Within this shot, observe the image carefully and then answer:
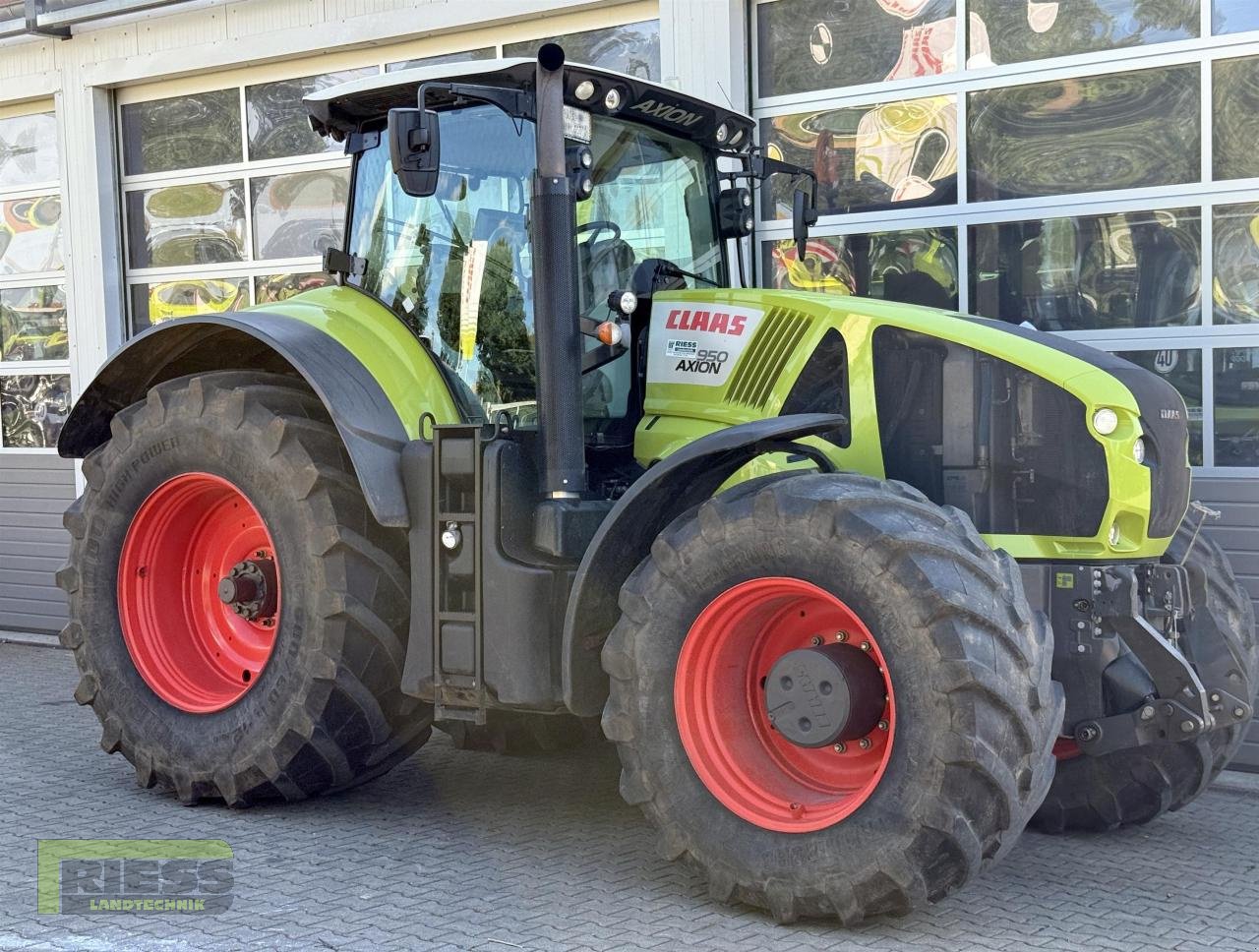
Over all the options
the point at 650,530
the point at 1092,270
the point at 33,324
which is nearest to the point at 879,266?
the point at 1092,270

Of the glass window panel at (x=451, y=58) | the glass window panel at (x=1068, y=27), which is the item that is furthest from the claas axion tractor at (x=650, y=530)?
the glass window panel at (x=451, y=58)

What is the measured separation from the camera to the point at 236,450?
568 centimetres

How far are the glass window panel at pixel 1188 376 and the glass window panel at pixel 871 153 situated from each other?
1.27 metres

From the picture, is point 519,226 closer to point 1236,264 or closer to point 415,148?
point 415,148

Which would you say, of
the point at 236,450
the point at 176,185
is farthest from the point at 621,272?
the point at 176,185

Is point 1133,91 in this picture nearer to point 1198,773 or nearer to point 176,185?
point 1198,773

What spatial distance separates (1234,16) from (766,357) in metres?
3.08

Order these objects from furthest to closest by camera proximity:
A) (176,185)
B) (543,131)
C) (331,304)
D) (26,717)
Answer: (176,185), (26,717), (331,304), (543,131)

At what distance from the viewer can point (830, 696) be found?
4391 millimetres

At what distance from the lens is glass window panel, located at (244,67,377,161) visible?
985 centimetres

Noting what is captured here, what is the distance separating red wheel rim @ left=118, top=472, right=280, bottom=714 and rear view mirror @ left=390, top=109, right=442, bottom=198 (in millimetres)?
1679

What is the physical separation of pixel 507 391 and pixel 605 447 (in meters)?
0.40

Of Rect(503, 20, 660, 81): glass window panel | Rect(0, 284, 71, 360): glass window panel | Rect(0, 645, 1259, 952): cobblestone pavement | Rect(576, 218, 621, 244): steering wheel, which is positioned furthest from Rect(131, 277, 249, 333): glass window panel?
Rect(576, 218, 621, 244): steering wheel

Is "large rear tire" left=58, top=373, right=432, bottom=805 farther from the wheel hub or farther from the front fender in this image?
the wheel hub
